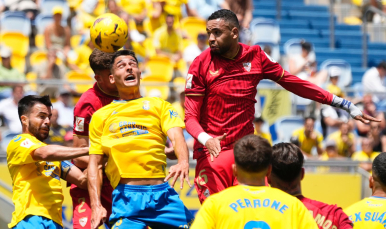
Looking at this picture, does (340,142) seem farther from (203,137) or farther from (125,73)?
Result: (125,73)

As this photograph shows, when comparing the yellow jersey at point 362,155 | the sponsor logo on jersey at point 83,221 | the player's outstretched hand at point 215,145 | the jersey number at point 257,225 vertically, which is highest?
the player's outstretched hand at point 215,145

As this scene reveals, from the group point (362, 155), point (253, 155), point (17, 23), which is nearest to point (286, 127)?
point (362, 155)

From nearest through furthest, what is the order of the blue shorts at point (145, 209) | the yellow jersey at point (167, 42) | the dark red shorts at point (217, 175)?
the blue shorts at point (145, 209)
the dark red shorts at point (217, 175)
the yellow jersey at point (167, 42)

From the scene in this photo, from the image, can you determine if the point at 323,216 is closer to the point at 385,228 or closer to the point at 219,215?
the point at 385,228

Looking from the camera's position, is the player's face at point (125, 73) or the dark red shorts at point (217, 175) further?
the dark red shorts at point (217, 175)

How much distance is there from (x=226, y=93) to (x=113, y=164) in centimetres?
125

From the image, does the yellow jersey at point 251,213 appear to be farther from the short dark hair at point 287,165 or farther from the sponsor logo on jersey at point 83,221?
the sponsor logo on jersey at point 83,221

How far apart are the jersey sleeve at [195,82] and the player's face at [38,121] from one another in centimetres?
145

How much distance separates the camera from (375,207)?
4887 millimetres

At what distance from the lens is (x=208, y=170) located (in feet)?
18.1

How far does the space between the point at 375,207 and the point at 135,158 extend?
200 centimetres

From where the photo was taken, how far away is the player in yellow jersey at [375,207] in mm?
4836

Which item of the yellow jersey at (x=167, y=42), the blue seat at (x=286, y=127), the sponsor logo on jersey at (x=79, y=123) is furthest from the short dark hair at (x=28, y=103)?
the yellow jersey at (x=167, y=42)

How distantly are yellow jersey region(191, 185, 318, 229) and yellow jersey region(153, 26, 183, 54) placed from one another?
1040 centimetres
